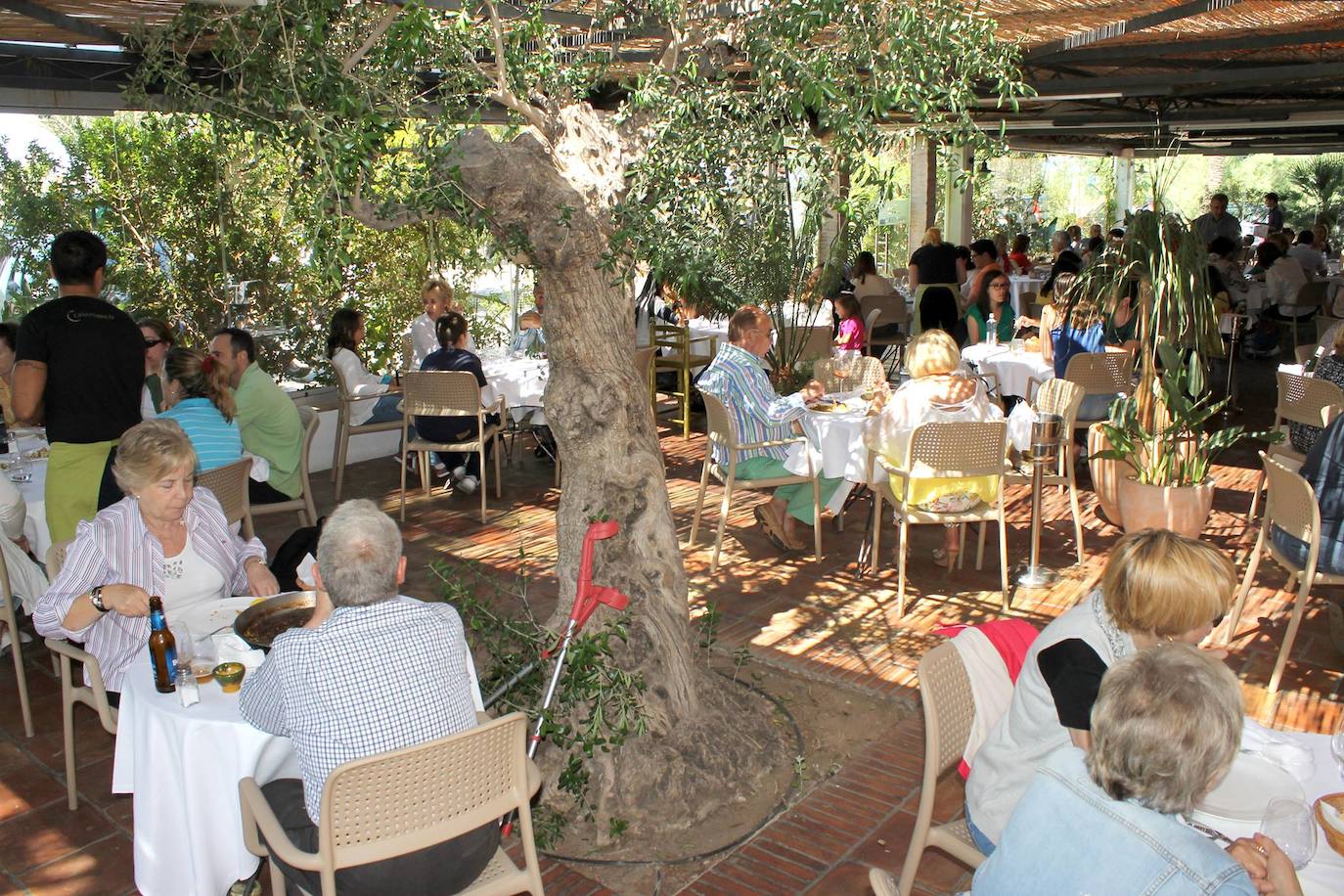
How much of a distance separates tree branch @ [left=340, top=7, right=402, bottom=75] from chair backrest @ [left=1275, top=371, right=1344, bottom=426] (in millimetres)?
4830

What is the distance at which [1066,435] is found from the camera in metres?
5.94

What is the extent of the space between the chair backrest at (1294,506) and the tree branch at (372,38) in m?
3.40

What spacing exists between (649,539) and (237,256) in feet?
18.7

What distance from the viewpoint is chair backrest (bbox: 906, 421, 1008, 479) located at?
491cm

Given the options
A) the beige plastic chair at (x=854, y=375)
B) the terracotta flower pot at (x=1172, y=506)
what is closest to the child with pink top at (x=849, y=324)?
the beige plastic chair at (x=854, y=375)

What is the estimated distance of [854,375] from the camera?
702cm

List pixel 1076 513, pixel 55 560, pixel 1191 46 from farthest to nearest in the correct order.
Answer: pixel 1191 46
pixel 1076 513
pixel 55 560

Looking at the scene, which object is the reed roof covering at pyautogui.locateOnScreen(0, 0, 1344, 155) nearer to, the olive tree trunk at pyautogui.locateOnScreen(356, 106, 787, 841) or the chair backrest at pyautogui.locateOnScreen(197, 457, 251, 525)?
the olive tree trunk at pyautogui.locateOnScreen(356, 106, 787, 841)

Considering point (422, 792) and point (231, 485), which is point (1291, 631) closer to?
point (422, 792)

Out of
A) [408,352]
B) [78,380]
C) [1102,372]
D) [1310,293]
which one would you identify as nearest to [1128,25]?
[1102,372]

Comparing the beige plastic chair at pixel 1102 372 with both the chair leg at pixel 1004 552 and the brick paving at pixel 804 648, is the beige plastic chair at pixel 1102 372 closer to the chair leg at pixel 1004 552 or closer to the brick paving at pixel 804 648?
the brick paving at pixel 804 648

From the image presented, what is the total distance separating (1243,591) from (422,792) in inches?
144

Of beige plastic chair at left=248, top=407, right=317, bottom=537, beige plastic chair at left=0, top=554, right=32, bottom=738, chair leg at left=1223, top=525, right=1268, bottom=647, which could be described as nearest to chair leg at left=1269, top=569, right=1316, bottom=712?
chair leg at left=1223, top=525, right=1268, bottom=647

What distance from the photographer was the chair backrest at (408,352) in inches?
333
